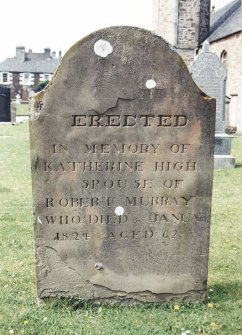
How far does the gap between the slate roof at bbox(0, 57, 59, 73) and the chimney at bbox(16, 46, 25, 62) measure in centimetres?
46

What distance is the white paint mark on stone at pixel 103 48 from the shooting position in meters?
3.49

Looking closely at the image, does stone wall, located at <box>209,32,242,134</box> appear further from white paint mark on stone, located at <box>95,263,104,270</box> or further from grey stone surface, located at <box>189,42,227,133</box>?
white paint mark on stone, located at <box>95,263,104,270</box>

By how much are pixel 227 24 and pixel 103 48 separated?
29.5 meters

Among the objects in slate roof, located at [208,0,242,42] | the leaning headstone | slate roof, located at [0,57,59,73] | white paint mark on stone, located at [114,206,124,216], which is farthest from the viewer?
slate roof, located at [0,57,59,73]

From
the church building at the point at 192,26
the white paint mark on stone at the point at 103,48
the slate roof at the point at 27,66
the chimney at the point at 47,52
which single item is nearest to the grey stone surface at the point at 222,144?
the white paint mark on stone at the point at 103,48

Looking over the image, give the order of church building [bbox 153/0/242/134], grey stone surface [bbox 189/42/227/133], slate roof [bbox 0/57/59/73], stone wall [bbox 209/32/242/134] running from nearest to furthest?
grey stone surface [bbox 189/42/227/133]
stone wall [bbox 209/32/242/134]
church building [bbox 153/0/242/134]
slate roof [bbox 0/57/59/73]

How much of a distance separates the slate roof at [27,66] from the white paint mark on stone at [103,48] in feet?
236

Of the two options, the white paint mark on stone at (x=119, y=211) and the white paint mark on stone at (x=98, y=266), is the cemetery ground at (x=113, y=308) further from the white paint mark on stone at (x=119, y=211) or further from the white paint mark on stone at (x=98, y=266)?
the white paint mark on stone at (x=119, y=211)

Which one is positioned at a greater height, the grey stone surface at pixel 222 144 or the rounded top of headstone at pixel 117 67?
the rounded top of headstone at pixel 117 67

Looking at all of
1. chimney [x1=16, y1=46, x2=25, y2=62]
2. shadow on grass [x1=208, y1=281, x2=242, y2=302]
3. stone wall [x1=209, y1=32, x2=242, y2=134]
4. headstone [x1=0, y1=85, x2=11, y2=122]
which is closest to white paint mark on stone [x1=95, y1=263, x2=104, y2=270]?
shadow on grass [x1=208, y1=281, x2=242, y2=302]

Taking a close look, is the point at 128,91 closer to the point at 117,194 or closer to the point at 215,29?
the point at 117,194

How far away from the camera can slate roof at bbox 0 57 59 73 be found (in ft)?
238

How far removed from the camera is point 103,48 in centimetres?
349

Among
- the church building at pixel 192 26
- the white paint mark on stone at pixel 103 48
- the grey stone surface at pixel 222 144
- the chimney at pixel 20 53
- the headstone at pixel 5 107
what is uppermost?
the chimney at pixel 20 53
